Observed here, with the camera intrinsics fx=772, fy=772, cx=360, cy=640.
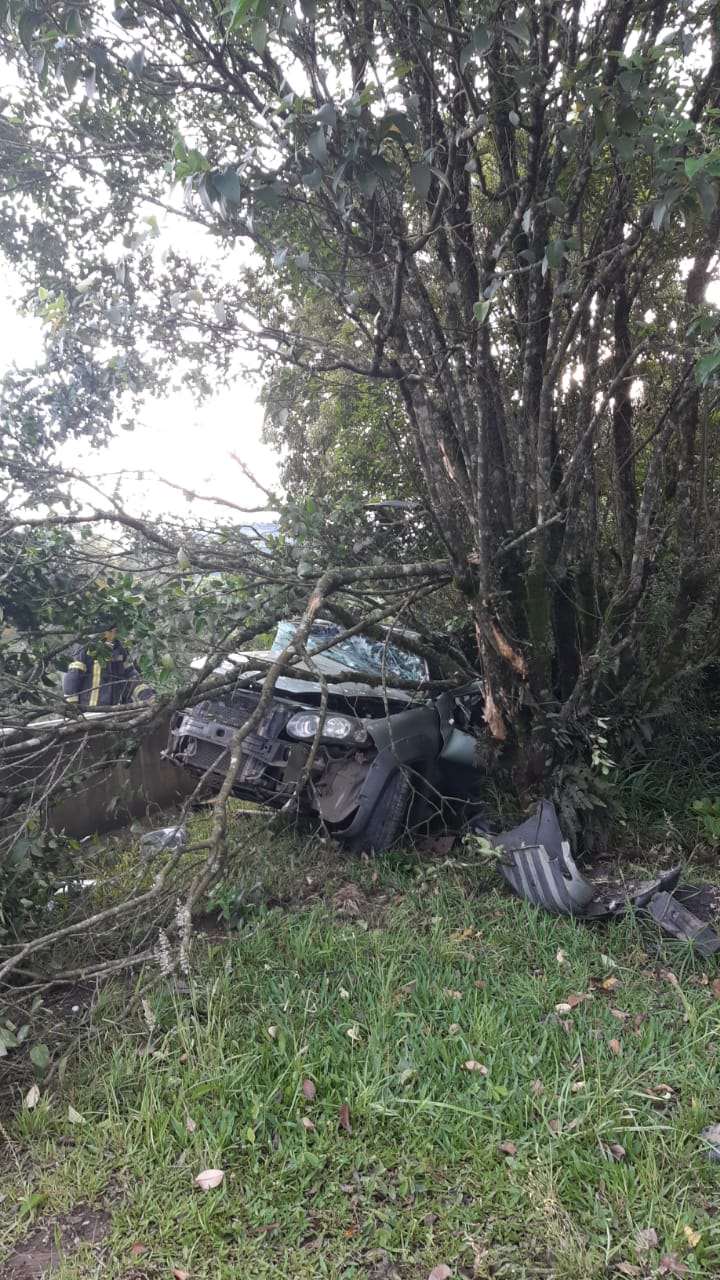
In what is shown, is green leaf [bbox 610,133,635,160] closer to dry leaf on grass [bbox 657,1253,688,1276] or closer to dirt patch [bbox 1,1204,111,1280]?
dry leaf on grass [bbox 657,1253,688,1276]

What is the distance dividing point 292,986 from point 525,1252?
1.35 meters

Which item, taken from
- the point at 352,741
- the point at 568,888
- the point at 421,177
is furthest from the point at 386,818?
the point at 421,177

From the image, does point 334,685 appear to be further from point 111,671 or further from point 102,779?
point 102,779

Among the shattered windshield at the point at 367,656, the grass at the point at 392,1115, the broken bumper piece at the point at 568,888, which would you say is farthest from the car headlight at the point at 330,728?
the grass at the point at 392,1115

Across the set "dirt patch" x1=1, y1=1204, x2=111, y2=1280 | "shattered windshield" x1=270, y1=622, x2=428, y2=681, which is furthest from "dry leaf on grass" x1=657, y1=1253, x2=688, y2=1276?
"shattered windshield" x1=270, y1=622, x2=428, y2=681

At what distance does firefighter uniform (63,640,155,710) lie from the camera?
4117 millimetres

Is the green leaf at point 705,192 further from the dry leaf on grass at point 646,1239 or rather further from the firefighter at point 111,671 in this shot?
the firefighter at point 111,671

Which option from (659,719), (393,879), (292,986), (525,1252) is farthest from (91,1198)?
(659,719)

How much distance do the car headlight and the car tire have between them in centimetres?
32

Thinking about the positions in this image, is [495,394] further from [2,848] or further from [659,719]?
[2,848]

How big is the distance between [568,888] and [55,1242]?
2.42 meters

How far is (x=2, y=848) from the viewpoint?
3.38 meters

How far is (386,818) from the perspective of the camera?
454 cm

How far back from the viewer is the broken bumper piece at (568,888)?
136 inches
